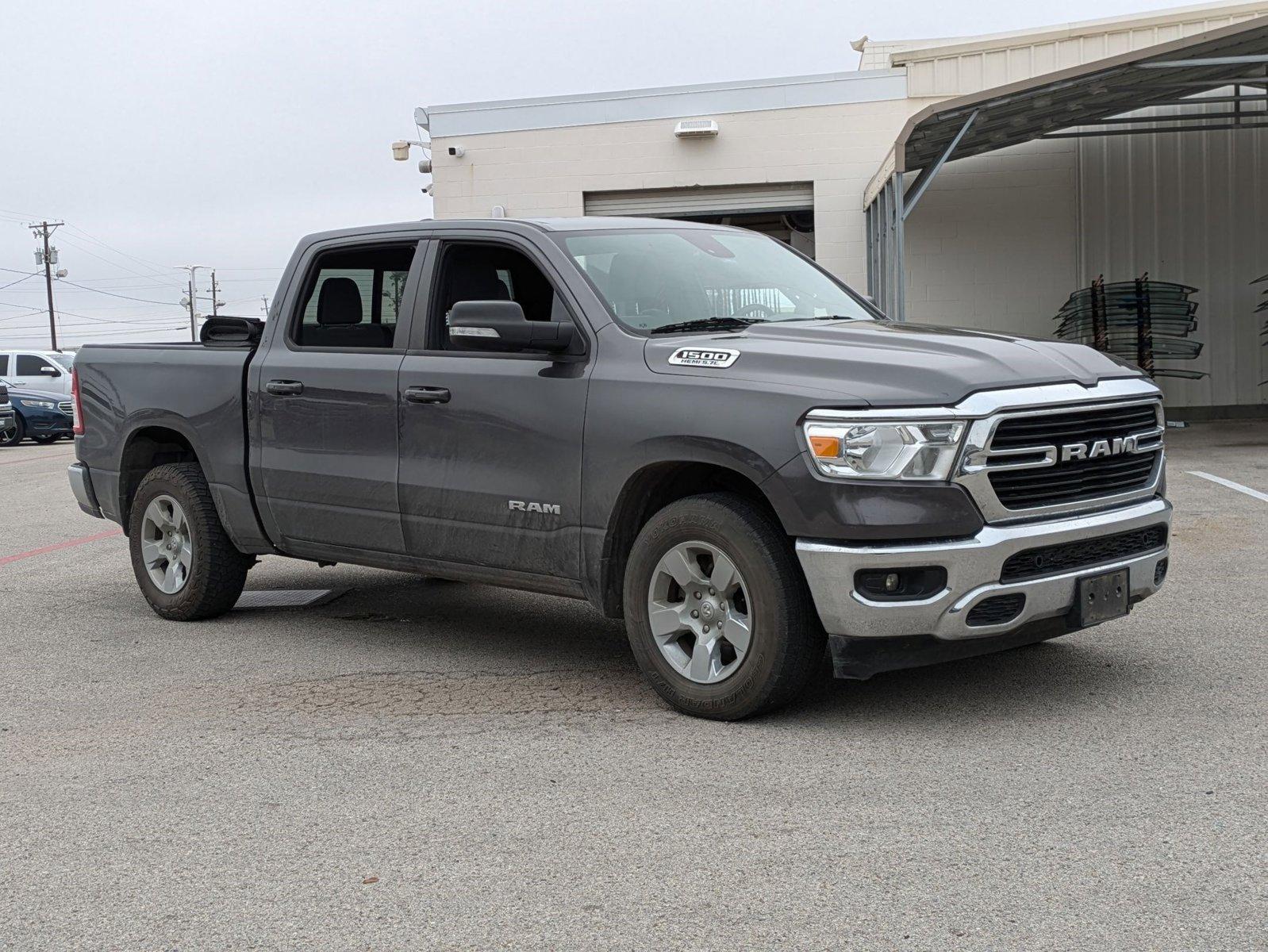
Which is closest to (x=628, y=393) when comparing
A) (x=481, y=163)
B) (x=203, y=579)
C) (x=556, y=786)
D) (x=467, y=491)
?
(x=467, y=491)

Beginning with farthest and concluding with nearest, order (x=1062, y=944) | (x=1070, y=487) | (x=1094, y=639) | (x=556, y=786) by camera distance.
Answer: (x=1094, y=639)
(x=1070, y=487)
(x=556, y=786)
(x=1062, y=944)

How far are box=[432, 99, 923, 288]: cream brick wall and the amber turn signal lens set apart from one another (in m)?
15.6

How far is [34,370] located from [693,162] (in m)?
15.9

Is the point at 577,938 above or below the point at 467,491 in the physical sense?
below

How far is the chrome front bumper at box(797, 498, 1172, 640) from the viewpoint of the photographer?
474 cm

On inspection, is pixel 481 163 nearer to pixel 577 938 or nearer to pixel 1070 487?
pixel 1070 487

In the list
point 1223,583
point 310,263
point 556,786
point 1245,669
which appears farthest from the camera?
point 1223,583

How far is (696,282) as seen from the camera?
6031 millimetres

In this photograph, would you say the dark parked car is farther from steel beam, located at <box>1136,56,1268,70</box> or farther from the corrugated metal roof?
steel beam, located at <box>1136,56,1268,70</box>

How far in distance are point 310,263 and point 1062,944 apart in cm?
504

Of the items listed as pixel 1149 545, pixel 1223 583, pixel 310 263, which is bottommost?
pixel 1223 583

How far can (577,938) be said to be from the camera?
335 centimetres

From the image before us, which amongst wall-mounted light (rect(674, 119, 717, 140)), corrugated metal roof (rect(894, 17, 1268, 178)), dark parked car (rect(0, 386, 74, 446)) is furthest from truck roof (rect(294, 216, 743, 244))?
dark parked car (rect(0, 386, 74, 446))

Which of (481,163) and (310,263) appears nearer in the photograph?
(310,263)
